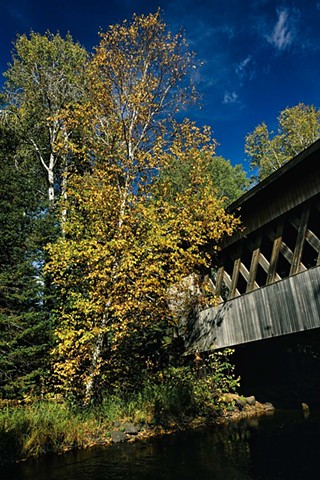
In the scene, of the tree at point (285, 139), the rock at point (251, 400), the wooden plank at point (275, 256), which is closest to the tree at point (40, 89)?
the wooden plank at point (275, 256)

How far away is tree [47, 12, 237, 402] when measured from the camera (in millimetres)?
11773

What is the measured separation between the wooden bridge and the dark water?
299cm

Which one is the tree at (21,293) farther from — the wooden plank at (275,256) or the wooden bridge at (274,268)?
the wooden plank at (275,256)

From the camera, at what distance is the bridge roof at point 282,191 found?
1062 centimetres

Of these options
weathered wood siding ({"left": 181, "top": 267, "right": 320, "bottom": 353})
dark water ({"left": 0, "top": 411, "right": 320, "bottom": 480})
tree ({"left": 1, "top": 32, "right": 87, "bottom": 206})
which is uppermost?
tree ({"left": 1, "top": 32, "right": 87, "bottom": 206})

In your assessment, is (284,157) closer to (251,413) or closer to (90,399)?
(251,413)

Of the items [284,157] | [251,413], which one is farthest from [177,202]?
[284,157]

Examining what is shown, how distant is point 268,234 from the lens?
12797 mm

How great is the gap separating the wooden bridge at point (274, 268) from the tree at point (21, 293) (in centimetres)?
721

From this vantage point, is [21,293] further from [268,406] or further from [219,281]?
[268,406]

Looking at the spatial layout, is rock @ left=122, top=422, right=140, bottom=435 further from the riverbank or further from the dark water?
the dark water

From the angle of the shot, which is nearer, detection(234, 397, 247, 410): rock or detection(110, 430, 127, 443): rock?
detection(110, 430, 127, 443): rock

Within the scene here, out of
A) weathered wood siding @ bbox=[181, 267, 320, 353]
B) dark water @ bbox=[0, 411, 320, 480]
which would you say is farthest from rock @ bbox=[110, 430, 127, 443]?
weathered wood siding @ bbox=[181, 267, 320, 353]

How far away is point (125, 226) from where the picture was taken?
1276cm
